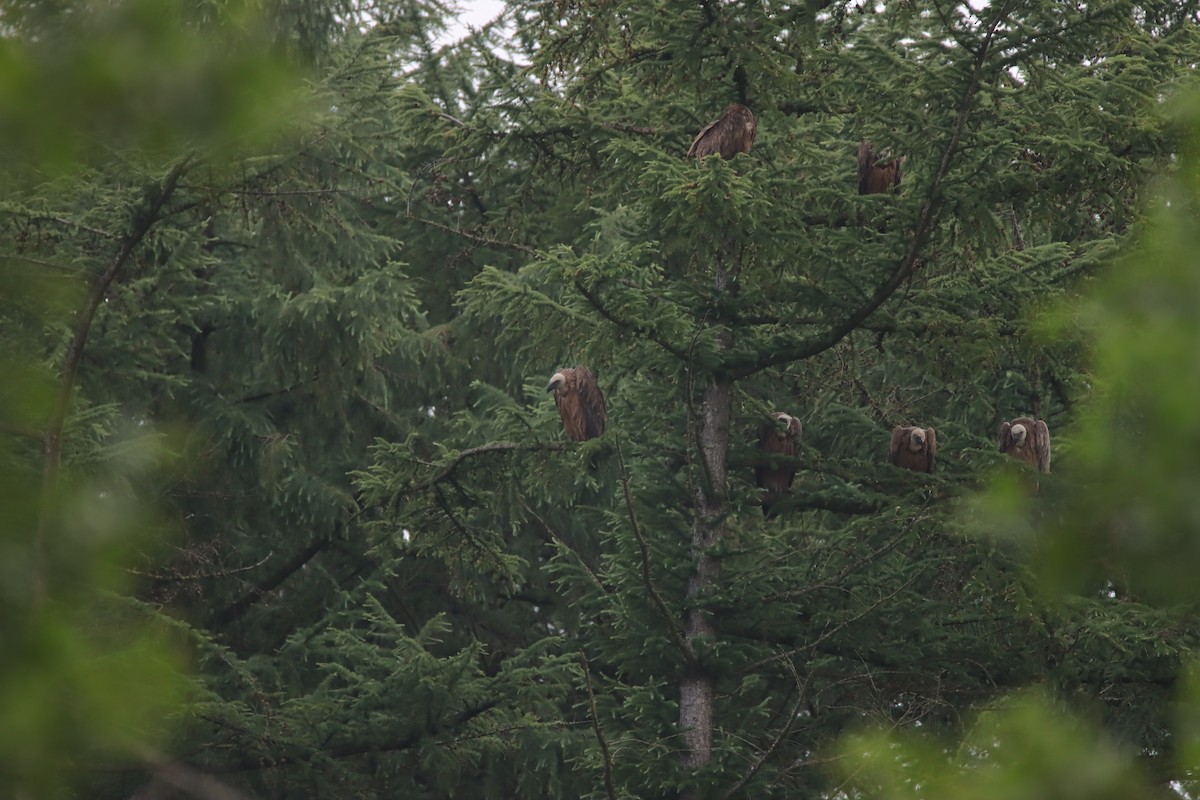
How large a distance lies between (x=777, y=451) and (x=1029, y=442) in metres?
1.46

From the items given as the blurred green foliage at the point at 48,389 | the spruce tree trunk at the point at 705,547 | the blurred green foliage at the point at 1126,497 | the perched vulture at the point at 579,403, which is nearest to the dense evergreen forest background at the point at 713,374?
the spruce tree trunk at the point at 705,547

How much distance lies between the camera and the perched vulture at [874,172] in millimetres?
7633

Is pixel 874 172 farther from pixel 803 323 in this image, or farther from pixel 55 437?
pixel 55 437

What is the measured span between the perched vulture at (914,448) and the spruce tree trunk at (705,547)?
99 centimetres

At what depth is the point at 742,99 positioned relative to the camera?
788 cm

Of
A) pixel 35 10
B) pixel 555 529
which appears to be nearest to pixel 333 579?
pixel 555 529

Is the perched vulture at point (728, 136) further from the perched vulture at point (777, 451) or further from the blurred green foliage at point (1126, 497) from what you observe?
the blurred green foliage at point (1126, 497)

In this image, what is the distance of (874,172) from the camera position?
7.67m

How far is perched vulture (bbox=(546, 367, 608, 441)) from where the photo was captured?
845 centimetres

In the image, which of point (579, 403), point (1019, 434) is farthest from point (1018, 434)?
point (579, 403)

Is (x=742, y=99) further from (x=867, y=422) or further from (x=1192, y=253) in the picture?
(x=1192, y=253)

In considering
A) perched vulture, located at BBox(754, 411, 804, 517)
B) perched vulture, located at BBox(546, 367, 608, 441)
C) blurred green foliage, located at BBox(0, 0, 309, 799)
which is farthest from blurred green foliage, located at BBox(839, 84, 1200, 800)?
perched vulture, located at BBox(546, 367, 608, 441)

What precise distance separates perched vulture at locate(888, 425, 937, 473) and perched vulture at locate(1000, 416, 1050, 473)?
42 cm

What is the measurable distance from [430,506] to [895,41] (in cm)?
384
